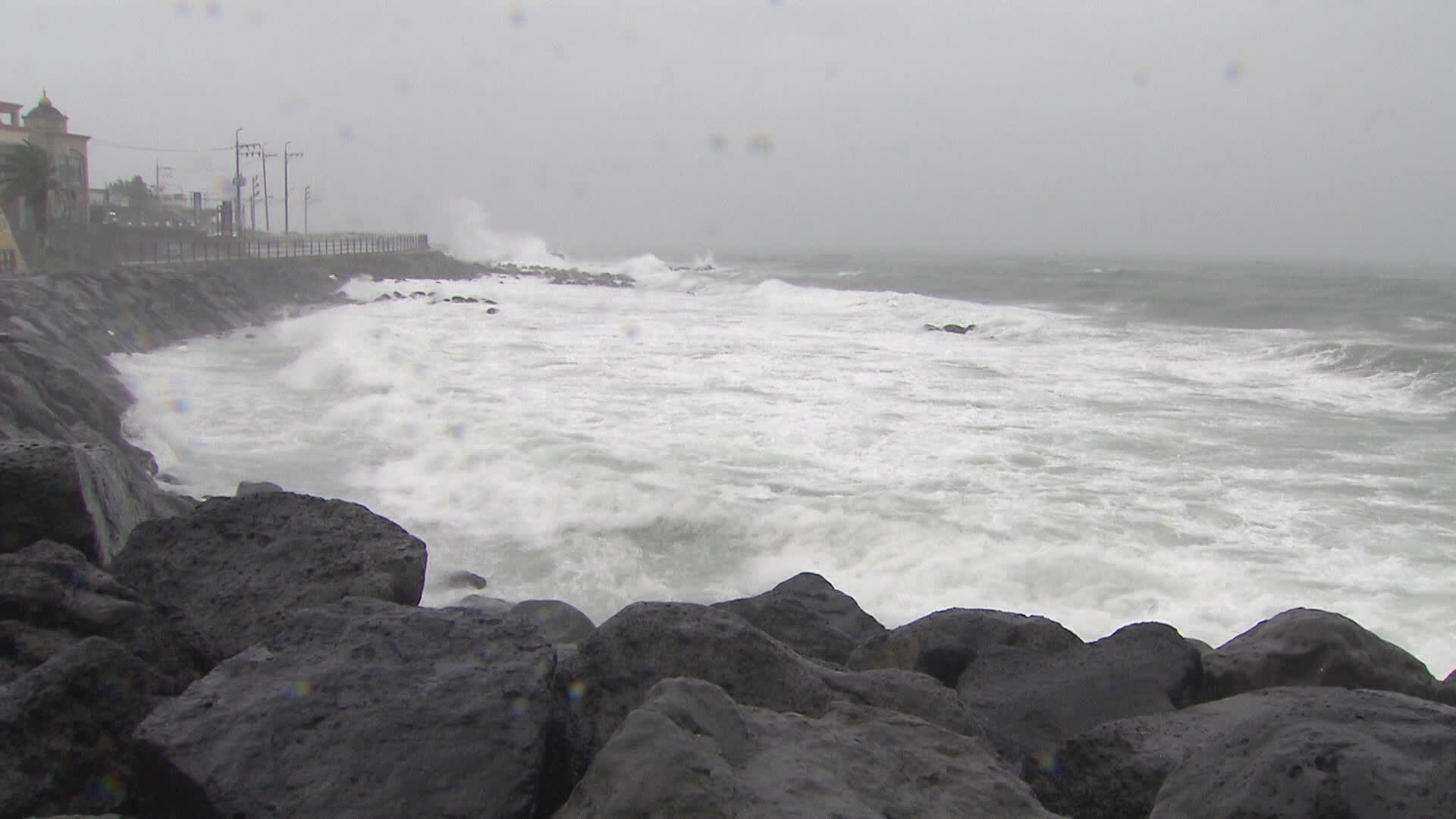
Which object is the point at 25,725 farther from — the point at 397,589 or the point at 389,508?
the point at 389,508

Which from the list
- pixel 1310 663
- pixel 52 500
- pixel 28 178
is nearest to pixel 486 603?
pixel 52 500

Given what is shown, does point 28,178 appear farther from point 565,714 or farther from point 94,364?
point 565,714

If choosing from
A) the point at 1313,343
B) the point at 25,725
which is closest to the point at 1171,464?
the point at 25,725

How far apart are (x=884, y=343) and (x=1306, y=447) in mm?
12095

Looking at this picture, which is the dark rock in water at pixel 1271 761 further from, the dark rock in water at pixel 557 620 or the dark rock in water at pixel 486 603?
the dark rock in water at pixel 486 603

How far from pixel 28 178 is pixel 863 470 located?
26.6 meters

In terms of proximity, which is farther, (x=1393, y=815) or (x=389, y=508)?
(x=389, y=508)

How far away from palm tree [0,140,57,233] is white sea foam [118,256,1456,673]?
39.6ft

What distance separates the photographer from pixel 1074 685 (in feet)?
12.7

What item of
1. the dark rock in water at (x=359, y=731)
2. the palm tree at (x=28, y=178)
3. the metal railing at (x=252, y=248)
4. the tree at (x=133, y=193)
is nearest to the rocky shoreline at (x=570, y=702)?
the dark rock in water at (x=359, y=731)

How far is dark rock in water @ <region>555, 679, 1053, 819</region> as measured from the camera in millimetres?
2385

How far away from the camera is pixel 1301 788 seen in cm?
242

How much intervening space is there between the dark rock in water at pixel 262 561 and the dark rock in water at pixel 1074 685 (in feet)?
6.94

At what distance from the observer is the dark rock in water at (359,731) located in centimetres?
256
